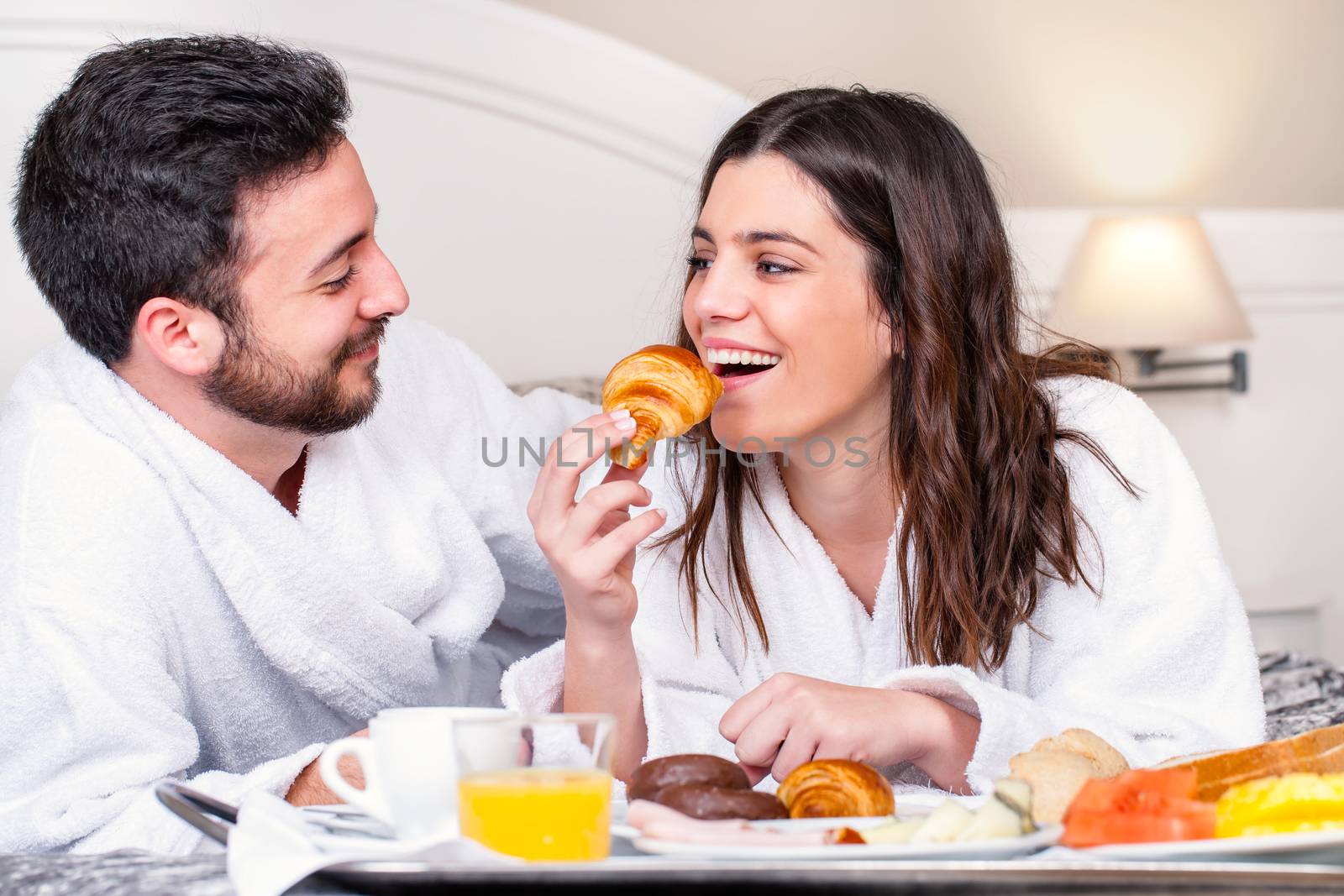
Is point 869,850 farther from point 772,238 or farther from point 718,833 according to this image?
point 772,238

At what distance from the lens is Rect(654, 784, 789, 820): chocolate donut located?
79 cm

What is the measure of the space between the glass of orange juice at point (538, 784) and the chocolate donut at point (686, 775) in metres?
0.09

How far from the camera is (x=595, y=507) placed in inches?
48.8

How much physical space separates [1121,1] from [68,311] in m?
2.54

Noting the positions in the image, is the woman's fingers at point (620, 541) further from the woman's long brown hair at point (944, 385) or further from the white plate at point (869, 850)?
the white plate at point (869, 850)

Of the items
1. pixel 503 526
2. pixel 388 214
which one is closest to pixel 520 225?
pixel 388 214

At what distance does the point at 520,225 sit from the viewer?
2520 mm

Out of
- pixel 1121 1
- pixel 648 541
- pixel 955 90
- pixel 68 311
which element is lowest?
pixel 648 541

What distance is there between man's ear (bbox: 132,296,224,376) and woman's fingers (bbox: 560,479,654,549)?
1.82 ft

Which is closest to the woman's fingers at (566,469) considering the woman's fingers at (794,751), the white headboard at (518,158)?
the woman's fingers at (794,751)

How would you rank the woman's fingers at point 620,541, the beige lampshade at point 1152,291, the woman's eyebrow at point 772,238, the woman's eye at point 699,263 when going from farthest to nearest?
the beige lampshade at point 1152,291, the woman's eye at point 699,263, the woman's eyebrow at point 772,238, the woman's fingers at point 620,541

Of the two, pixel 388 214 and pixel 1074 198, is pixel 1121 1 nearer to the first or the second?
pixel 1074 198

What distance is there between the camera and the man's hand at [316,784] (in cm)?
128

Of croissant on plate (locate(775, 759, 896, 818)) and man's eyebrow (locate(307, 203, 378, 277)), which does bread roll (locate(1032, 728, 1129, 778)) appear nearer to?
croissant on plate (locate(775, 759, 896, 818))
